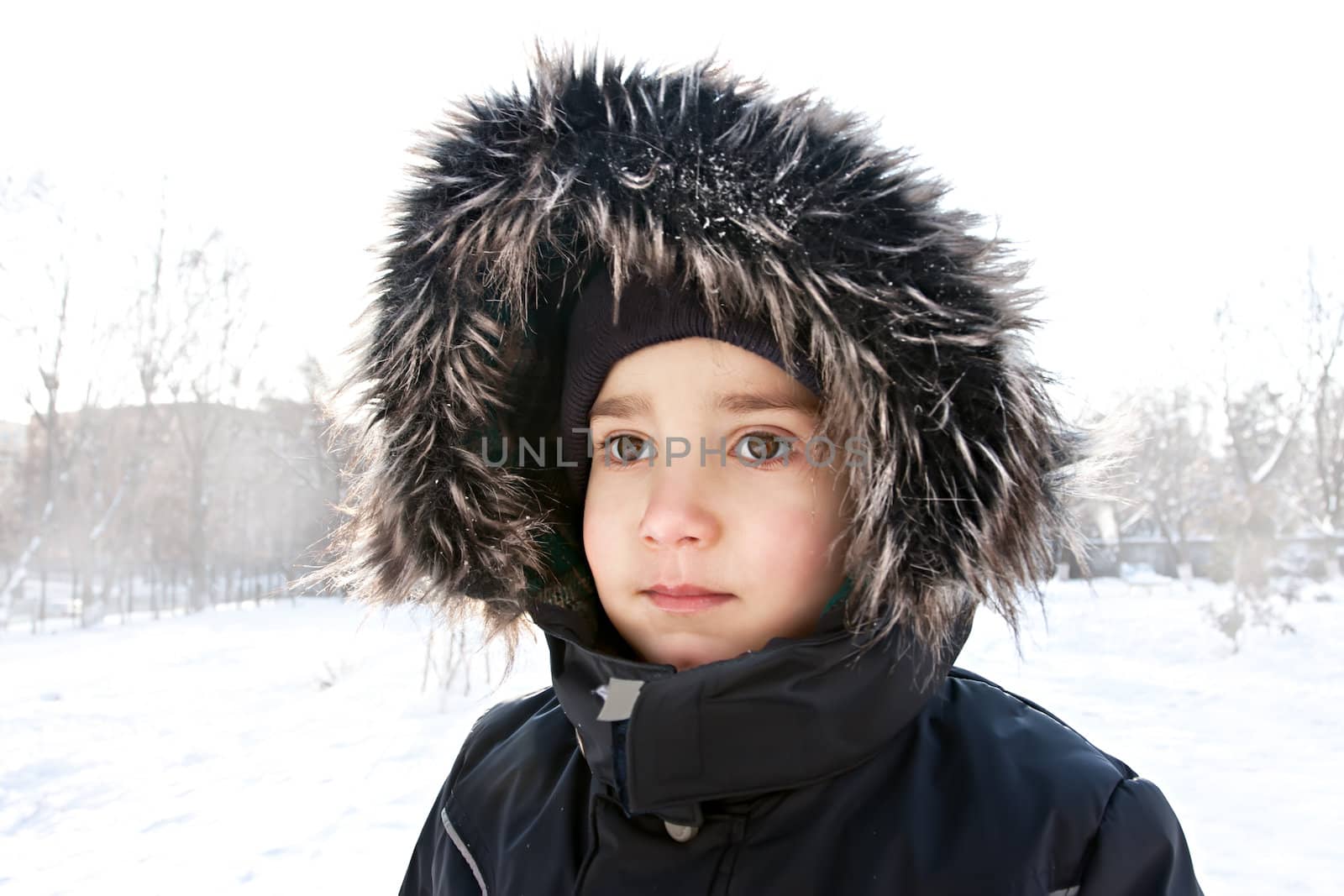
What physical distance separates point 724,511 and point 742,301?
243 millimetres

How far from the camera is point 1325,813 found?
3.76 meters

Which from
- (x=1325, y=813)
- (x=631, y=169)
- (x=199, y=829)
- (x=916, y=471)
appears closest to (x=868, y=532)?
(x=916, y=471)

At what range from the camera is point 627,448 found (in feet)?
3.44

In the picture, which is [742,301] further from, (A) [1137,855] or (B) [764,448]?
(A) [1137,855]

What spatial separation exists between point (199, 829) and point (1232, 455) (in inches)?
758

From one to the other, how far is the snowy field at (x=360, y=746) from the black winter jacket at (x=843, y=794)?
14cm

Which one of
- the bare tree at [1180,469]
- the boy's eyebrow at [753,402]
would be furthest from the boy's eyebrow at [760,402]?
the bare tree at [1180,469]

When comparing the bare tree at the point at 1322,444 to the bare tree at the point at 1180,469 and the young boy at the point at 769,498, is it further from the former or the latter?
the young boy at the point at 769,498

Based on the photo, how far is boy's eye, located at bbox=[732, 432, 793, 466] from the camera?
935 millimetres

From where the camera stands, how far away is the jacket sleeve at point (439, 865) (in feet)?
3.47

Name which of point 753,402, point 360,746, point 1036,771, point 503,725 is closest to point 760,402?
point 753,402

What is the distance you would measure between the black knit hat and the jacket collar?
318mm

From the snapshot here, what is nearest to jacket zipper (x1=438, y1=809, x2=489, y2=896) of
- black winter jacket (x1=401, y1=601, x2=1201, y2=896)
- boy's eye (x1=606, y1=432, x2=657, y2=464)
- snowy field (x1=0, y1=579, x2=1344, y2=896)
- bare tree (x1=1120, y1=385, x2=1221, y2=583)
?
black winter jacket (x1=401, y1=601, x2=1201, y2=896)

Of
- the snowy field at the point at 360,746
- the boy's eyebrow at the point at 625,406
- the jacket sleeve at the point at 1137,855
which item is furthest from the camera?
the snowy field at the point at 360,746
